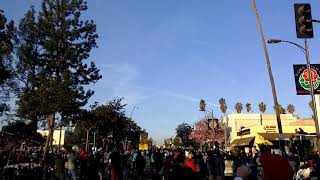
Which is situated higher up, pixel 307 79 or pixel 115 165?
pixel 307 79

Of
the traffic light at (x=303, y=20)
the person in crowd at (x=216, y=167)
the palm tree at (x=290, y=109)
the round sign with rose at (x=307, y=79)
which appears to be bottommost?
the person in crowd at (x=216, y=167)

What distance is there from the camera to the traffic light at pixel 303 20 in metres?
11.9

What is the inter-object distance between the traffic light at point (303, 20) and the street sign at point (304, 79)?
12.8m

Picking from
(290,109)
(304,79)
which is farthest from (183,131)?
(304,79)

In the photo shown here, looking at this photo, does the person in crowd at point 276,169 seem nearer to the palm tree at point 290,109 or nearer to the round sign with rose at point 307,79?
the round sign with rose at point 307,79

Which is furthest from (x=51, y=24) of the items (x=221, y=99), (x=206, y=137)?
(x=221, y=99)

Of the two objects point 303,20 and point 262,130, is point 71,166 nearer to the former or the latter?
point 303,20

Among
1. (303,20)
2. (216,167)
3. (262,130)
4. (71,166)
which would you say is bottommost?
(216,167)

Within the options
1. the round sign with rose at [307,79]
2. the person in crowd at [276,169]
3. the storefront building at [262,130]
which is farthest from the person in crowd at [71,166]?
the person in crowd at [276,169]

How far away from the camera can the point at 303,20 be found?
39.1 feet

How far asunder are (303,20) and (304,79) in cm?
1352

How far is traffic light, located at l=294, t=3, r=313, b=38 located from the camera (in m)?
11.9

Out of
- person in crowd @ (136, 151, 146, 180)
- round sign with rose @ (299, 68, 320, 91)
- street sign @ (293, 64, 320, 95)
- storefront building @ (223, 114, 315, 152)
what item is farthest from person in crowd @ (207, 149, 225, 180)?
round sign with rose @ (299, 68, 320, 91)

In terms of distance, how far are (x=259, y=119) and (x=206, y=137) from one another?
1136 cm
